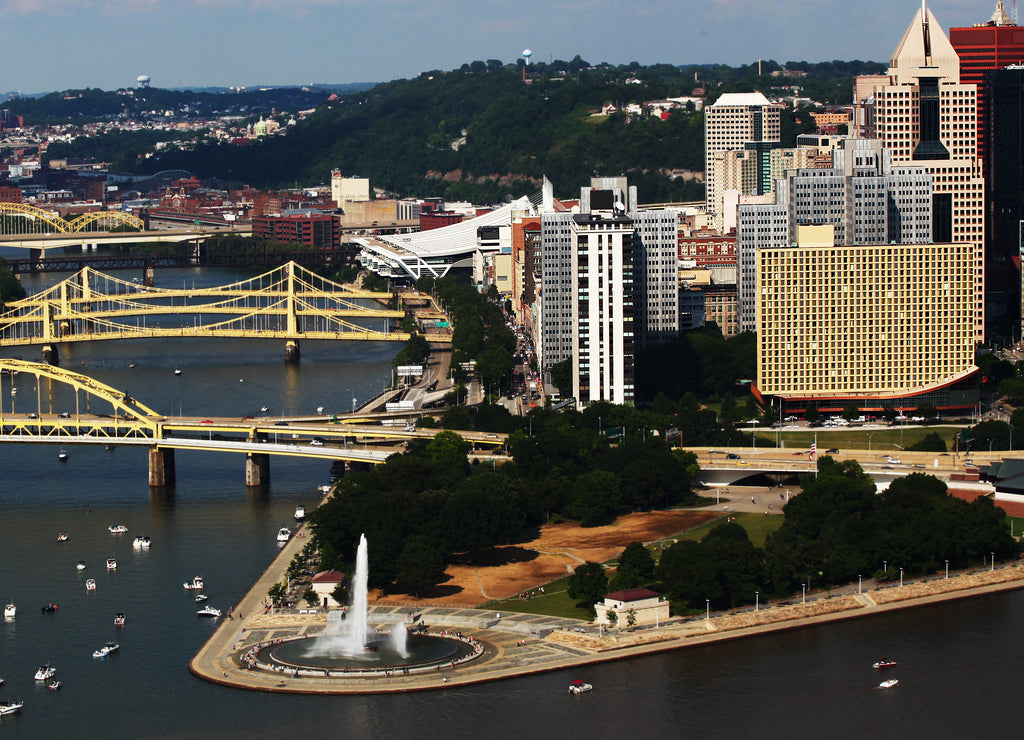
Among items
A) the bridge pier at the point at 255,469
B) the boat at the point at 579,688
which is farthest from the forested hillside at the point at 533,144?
the boat at the point at 579,688

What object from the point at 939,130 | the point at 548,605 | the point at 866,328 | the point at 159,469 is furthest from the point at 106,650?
the point at 939,130

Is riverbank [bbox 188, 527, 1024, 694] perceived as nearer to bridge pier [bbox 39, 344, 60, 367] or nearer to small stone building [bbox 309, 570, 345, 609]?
small stone building [bbox 309, 570, 345, 609]

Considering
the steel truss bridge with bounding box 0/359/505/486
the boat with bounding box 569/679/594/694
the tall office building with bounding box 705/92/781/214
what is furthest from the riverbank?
the tall office building with bounding box 705/92/781/214

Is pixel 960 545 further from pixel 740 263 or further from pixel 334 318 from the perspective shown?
pixel 334 318

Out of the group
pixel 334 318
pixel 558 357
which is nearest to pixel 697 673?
pixel 558 357

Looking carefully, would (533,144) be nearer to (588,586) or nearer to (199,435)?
(199,435)
